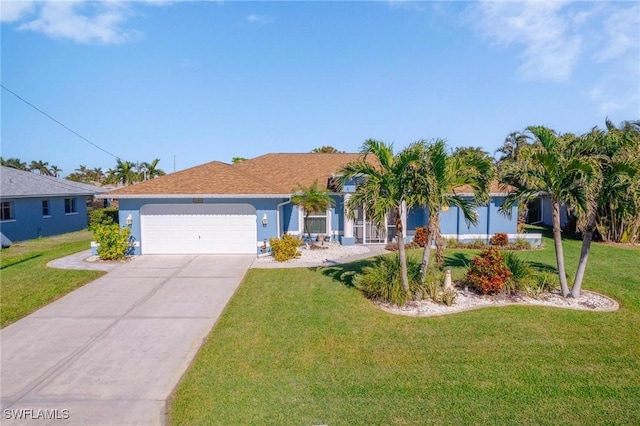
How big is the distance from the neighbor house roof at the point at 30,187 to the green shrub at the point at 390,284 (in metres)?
20.2

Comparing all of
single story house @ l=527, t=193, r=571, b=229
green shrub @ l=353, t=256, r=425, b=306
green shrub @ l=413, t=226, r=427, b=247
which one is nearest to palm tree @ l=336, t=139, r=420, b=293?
green shrub @ l=353, t=256, r=425, b=306

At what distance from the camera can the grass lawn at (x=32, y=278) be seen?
962 centimetres

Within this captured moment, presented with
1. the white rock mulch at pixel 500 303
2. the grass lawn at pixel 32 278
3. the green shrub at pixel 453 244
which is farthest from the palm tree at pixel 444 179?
the grass lawn at pixel 32 278

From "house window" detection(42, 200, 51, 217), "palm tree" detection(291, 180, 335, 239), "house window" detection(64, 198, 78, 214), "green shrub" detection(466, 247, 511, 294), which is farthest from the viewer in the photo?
"house window" detection(64, 198, 78, 214)

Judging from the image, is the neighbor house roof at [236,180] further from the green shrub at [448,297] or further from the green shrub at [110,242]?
the green shrub at [448,297]

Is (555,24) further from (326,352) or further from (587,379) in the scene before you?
(326,352)

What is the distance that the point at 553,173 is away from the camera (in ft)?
31.2

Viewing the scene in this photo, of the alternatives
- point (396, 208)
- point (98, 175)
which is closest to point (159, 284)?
point (396, 208)

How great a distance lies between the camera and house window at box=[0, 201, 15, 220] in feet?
66.0

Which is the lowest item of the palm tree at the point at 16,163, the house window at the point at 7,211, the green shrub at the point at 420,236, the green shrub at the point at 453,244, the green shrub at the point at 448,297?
the green shrub at the point at 448,297

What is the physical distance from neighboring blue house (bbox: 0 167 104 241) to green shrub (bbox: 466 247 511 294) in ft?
75.2

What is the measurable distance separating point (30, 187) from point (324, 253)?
19.4 m

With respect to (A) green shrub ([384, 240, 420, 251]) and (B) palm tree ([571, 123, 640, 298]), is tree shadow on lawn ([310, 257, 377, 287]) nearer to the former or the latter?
(A) green shrub ([384, 240, 420, 251])

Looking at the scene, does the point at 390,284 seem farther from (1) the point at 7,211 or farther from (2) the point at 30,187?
(2) the point at 30,187
